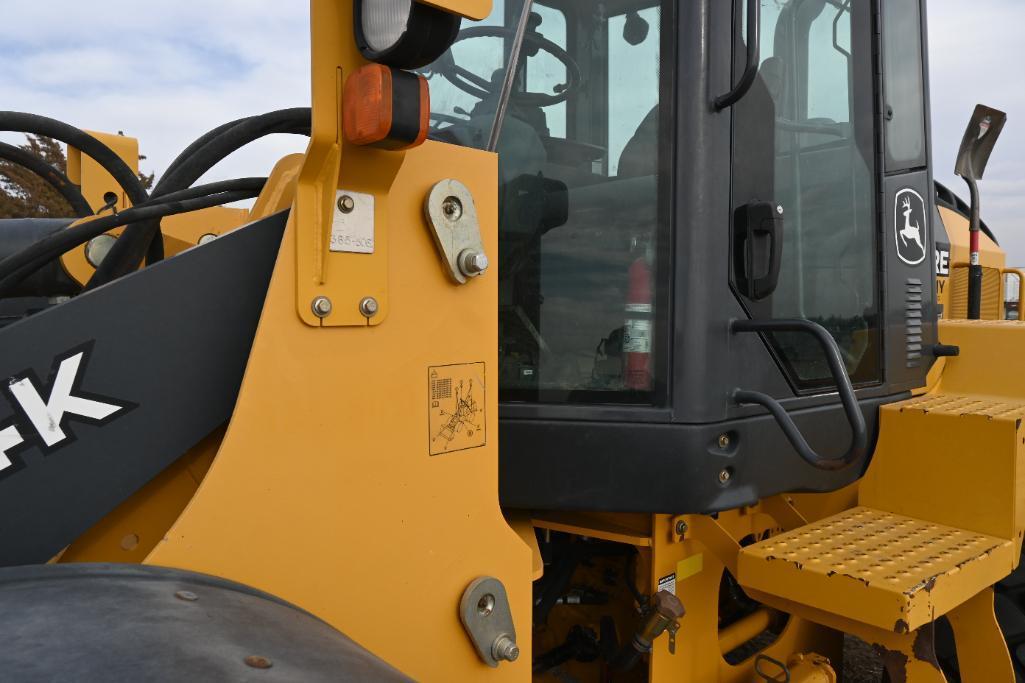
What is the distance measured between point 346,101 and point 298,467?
513 millimetres

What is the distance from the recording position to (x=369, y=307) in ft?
3.85

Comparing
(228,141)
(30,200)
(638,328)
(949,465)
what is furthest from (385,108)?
(30,200)

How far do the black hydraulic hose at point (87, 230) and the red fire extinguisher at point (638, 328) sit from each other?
2.55 ft

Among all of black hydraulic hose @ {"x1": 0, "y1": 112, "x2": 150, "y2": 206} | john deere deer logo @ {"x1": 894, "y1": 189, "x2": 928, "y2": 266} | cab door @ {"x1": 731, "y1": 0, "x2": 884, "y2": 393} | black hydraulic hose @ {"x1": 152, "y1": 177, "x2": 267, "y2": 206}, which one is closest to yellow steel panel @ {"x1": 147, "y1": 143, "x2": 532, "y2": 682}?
black hydraulic hose @ {"x1": 152, "y1": 177, "x2": 267, "y2": 206}

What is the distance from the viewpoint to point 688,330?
1.63 metres

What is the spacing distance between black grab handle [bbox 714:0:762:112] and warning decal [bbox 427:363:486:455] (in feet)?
2.59

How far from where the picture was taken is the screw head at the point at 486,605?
1.33 meters

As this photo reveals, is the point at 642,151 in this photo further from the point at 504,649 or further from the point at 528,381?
the point at 504,649

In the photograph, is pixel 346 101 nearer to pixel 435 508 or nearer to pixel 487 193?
pixel 487 193

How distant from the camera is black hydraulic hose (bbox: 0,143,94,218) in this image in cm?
183

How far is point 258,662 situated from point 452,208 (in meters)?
0.75

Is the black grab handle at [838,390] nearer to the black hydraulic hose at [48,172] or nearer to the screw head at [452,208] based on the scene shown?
the screw head at [452,208]

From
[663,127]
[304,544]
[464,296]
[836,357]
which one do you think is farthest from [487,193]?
[836,357]

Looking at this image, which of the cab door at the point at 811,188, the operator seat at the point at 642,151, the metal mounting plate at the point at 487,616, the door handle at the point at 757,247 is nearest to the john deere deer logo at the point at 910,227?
the cab door at the point at 811,188
